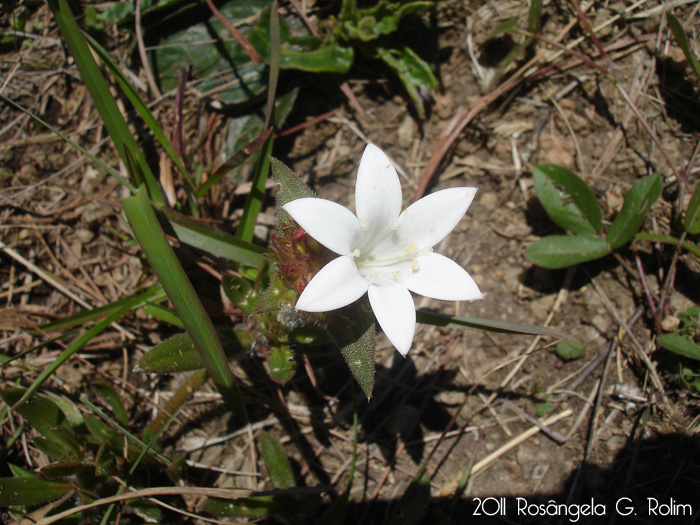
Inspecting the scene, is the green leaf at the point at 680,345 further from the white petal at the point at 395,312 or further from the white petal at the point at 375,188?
the white petal at the point at 375,188

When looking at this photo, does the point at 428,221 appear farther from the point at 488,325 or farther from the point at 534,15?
the point at 534,15

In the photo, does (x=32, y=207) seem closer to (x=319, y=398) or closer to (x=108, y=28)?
(x=108, y=28)

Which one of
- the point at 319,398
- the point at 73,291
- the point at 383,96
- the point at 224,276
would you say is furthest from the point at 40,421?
the point at 383,96

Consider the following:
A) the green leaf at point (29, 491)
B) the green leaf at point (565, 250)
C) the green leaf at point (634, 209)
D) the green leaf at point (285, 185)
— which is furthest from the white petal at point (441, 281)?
the green leaf at point (29, 491)

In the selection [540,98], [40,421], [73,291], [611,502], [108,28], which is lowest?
[611,502]

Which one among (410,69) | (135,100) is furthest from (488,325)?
(135,100)

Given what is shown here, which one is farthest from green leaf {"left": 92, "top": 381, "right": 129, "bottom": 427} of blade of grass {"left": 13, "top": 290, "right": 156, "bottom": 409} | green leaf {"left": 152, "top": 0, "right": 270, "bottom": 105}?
green leaf {"left": 152, "top": 0, "right": 270, "bottom": 105}
